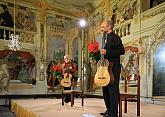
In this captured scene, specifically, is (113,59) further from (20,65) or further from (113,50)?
(20,65)

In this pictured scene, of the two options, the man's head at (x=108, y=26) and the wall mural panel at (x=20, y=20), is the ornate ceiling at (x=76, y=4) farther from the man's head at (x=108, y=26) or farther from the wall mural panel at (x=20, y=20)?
the man's head at (x=108, y=26)

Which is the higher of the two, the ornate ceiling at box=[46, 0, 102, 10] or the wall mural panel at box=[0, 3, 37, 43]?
the ornate ceiling at box=[46, 0, 102, 10]

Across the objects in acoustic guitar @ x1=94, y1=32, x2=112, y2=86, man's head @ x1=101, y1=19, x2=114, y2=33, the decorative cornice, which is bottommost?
acoustic guitar @ x1=94, y1=32, x2=112, y2=86

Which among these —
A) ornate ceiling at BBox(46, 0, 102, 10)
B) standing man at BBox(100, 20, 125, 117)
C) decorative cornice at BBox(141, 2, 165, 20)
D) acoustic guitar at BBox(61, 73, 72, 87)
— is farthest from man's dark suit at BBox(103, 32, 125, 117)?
ornate ceiling at BBox(46, 0, 102, 10)

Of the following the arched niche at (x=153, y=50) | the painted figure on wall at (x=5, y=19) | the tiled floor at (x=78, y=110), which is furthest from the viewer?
the painted figure on wall at (x=5, y=19)

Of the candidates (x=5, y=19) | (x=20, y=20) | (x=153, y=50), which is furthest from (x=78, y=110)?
(x=20, y=20)

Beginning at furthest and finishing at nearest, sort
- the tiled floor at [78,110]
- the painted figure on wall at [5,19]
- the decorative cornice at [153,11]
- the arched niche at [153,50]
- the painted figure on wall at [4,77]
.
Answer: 1. the painted figure on wall at [5,19]
2. the painted figure on wall at [4,77]
3. the arched niche at [153,50]
4. the decorative cornice at [153,11]
5. the tiled floor at [78,110]

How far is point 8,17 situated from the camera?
12375 millimetres

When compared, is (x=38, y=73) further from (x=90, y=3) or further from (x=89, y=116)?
(x=89, y=116)

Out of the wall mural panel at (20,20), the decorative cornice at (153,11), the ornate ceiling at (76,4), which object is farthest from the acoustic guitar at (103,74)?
the ornate ceiling at (76,4)

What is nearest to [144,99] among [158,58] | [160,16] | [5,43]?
[158,58]

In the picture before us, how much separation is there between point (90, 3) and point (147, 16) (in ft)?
17.3

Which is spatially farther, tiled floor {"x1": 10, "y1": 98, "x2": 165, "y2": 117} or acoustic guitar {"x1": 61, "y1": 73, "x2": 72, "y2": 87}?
acoustic guitar {"x1": 61, "y1": 73, "x2": 72, "y2": 87}

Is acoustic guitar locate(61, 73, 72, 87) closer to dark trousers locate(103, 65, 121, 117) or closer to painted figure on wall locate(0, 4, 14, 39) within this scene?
dark trousers locate(103, 65, 121, 117)
